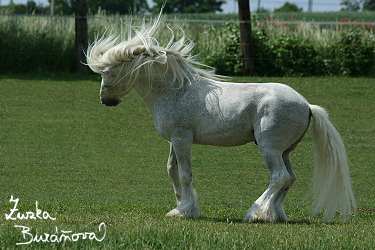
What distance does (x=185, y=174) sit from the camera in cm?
712

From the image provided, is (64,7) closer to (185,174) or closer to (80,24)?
(80,24)

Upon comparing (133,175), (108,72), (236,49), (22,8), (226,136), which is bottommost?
(133,175)

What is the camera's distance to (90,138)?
14836 mm

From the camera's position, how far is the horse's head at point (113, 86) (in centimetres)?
725

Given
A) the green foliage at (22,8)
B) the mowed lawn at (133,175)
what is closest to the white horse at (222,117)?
the mowed lawn at (133,175)

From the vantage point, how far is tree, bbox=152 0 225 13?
275ft

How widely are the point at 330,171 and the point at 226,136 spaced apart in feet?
4.19

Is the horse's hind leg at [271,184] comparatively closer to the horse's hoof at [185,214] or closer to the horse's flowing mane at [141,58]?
the horse's hoof at [185,214]

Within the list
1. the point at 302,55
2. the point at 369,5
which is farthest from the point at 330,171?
the point at 369,5

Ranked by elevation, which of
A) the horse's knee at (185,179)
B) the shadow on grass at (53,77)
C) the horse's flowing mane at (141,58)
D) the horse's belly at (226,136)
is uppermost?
the horse's flowing mane at (141,58)

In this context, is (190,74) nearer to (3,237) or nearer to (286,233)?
(286,233)

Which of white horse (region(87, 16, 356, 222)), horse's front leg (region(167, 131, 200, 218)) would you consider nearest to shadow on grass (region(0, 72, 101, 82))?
white horse (region(87, 16, 356, 222))

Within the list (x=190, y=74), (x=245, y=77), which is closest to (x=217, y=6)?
(x=245, y=77)

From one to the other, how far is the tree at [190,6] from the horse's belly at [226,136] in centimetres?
7667
